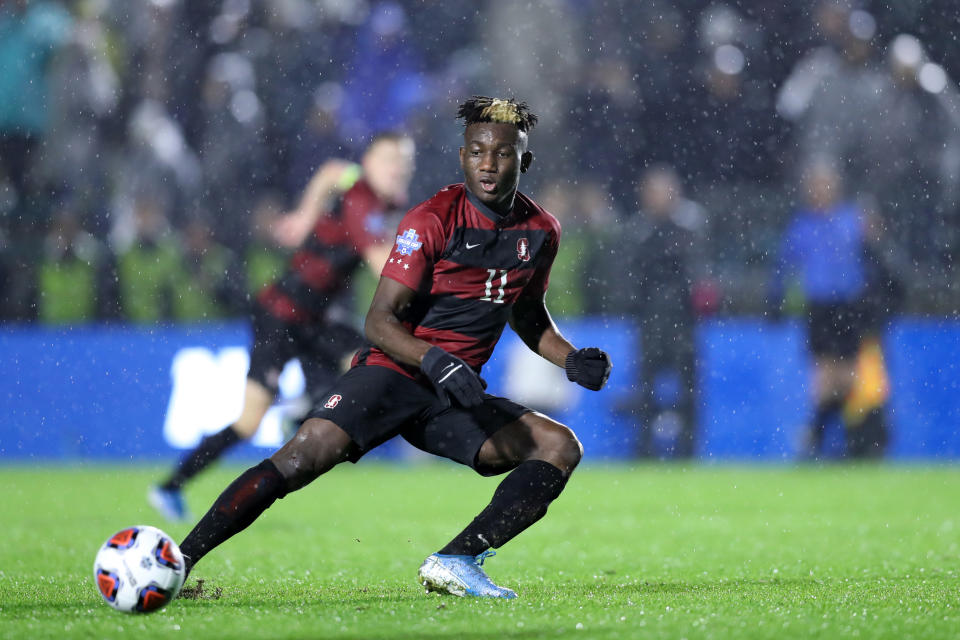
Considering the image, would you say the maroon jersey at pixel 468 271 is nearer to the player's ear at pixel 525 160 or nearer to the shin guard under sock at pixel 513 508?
the player's ear at pixel 525 160

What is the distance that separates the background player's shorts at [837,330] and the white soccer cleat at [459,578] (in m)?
6.96

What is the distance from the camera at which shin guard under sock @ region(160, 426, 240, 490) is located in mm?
7012

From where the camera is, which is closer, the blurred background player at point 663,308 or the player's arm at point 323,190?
the player's arm at point 323,190

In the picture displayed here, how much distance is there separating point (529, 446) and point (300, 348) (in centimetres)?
314

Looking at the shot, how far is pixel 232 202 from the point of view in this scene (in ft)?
38.8

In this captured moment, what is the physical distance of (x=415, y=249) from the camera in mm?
4285

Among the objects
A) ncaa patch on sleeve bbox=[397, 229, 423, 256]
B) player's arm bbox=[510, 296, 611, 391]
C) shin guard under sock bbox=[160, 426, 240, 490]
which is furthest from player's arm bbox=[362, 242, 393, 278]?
ncaa patch on sleeve bbox=[397, 229, 423, 256]

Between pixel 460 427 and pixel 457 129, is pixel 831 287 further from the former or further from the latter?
pixel 460 427

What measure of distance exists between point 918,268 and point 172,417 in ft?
20.0

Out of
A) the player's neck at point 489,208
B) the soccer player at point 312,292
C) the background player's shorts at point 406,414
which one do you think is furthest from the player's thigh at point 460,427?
the soccer player at point 312,292

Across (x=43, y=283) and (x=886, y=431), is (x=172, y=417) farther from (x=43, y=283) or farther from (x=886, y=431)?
(x=886, y=431)

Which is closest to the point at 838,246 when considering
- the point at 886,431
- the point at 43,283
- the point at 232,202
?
the point at 886,431

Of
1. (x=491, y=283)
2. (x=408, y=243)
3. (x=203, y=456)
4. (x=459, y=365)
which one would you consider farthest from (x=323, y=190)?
(x=459, y=365)

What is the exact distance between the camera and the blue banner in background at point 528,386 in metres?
10.7
